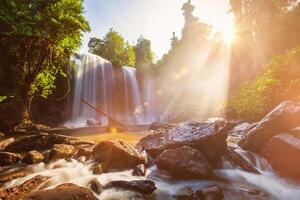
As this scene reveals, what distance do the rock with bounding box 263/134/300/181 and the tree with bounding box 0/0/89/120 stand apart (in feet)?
42.9

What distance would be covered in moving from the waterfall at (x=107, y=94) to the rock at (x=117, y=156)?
17.6 metres

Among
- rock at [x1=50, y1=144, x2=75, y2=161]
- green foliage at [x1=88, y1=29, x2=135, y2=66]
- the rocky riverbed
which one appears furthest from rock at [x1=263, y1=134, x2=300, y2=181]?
green foliage at [x1=88, y1=29, x2=135, y2=66]

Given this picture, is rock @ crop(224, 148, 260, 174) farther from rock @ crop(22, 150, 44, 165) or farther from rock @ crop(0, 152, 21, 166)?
rock @ crop(0, 152, 21, 166)

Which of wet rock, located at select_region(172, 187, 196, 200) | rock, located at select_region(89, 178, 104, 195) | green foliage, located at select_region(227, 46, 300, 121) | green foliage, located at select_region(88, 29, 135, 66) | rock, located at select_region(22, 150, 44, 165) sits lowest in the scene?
wet rock, located at select_region(172, 187, 196, 200)

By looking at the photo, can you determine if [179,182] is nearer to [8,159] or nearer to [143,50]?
[8,159]

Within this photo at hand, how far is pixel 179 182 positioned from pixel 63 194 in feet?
11.7

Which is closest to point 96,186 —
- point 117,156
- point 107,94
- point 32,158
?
point 117,156

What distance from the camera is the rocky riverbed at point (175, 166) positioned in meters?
5.88

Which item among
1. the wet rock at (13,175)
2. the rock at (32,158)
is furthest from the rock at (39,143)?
the wet rock at (13,175)

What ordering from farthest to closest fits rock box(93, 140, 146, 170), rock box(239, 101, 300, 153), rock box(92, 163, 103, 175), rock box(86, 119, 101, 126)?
1. rock box(86, 119, 101, 126)
2. rock box(239, 101, 300, 153)
3. rock box(93, 140, 146, 170)
4. rock box(92, 163, 103, 175)

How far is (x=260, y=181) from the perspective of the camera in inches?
282

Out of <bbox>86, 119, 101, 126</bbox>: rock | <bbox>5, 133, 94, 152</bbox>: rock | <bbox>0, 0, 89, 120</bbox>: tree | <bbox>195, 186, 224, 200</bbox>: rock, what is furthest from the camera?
<bbox>86, 119, 101, 126</bbox>: rock

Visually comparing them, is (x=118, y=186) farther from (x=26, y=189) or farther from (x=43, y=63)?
(x=43, y=63)

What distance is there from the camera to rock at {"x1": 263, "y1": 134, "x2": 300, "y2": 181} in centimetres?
761
